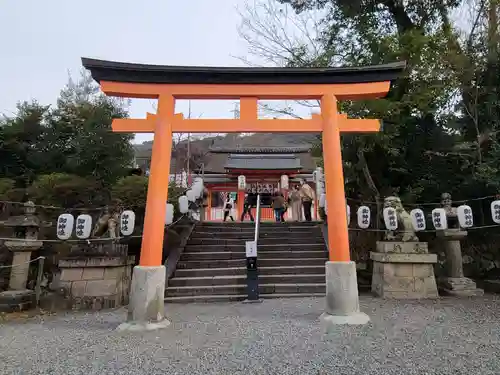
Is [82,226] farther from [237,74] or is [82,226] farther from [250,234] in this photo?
[250,234]

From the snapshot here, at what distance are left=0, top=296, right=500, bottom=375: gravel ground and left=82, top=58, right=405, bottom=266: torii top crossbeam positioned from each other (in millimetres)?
1439

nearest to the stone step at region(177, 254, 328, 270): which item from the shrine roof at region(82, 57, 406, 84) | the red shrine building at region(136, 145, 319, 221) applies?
the shrine roof at region(82, 57, 406, 84)

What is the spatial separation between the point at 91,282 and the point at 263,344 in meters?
4.44

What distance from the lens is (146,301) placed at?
15.4 feet

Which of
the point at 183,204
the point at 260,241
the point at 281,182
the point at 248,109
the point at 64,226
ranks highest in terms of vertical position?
the point at 281,182

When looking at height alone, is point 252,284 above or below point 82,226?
below

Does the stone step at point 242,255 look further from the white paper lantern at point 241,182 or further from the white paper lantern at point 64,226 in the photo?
the white paper lantern at point 241,182

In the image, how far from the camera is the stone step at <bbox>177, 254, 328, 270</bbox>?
8.17m

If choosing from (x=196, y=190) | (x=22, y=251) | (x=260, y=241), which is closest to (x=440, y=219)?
(x=260, y=241)

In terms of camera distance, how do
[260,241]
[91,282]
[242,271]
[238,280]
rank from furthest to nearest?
1. [260,241]
2. [242,271]
3. [238,280]
4. [91,282]

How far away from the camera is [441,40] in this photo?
927 cm

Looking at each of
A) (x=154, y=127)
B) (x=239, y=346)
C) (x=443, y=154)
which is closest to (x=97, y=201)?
(x=154, y=127)

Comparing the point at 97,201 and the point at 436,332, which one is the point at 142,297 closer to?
the point at 436,332

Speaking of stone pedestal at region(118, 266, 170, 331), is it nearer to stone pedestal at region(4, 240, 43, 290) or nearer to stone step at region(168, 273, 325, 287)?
stone step at region(168, 273, 325, 287)
